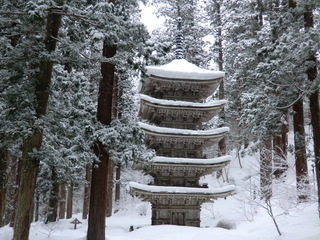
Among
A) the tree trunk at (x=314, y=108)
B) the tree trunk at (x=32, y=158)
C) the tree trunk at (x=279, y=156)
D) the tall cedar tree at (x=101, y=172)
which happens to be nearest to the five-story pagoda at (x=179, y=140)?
the tree trunk at (x=279, y=156)

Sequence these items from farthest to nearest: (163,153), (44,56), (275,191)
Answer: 1. (163,153)
2. (275,191)
3. (44,56)

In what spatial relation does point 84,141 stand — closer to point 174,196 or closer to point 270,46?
point 174,196

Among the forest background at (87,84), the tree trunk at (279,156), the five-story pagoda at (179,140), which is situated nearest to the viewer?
the forest background at (87,84)

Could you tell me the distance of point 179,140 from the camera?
57.4 ft

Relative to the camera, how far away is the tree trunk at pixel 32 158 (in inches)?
330

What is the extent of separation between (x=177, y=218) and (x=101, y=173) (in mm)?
7244

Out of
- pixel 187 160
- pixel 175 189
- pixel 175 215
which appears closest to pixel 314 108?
pixel 187 160

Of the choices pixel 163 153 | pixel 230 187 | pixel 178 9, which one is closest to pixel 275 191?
pixel 230 187

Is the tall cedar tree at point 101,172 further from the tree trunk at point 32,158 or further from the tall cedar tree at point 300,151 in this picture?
the tall cedar tree at point 300,151

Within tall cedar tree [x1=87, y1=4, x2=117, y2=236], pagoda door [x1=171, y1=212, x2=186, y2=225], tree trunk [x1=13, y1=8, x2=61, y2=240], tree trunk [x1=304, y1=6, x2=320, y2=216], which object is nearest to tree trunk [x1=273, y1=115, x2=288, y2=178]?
tree trunk [x1=304, y1=6, x2=320, y2=216]

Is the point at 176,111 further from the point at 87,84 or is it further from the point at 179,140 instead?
the point at 87,84

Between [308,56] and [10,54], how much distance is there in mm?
10711

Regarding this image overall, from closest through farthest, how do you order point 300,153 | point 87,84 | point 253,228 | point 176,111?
point 87,84
point 300,153
point 253,228
point 176,111

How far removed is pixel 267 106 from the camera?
15484mm
